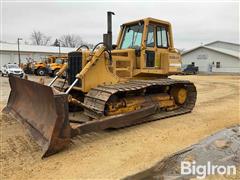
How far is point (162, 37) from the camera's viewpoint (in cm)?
801

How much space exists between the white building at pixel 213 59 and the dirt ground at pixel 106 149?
36.1 m

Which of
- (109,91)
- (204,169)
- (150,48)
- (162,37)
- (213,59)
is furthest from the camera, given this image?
(213,59)

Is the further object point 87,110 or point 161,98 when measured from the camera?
point 161,98

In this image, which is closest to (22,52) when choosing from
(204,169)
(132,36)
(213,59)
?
(213,59)

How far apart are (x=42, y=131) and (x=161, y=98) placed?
3.64 m

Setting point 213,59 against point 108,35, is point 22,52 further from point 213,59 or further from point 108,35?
point 108,35

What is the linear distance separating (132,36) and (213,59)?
38.0m

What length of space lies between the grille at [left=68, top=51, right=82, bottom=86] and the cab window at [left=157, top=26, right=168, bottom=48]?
8.06ft

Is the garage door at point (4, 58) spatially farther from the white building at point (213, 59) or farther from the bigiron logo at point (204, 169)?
the bigiron logo at point (204, 169)

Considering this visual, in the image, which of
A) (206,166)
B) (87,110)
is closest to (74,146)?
(87,110)

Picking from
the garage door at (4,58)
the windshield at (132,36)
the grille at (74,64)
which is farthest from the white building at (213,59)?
the grille at (74,64)

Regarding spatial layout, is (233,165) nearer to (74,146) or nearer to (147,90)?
(74,146)

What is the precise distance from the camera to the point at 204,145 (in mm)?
5180

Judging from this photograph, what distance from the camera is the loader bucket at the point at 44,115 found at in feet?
15.4
